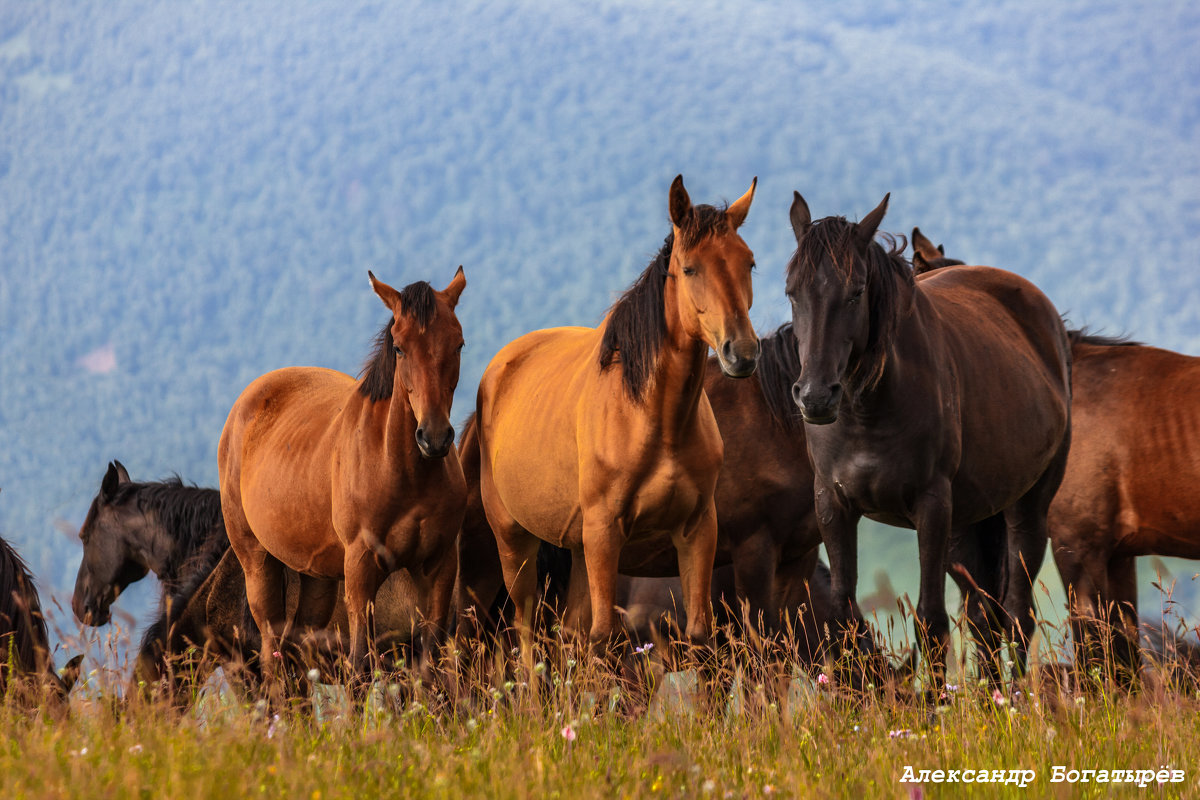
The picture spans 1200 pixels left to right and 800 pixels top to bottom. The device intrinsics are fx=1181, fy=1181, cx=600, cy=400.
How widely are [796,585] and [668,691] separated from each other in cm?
279

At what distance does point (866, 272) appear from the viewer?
5234 millimetres

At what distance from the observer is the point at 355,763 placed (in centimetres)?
362

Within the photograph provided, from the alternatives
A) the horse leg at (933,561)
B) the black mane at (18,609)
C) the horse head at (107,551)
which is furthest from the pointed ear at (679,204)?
the horse head at (107,551)

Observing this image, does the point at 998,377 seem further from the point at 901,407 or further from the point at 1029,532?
the point at 1029,532

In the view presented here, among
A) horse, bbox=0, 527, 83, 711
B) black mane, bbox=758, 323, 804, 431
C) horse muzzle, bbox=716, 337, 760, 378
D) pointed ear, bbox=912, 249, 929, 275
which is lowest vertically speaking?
horse, bbox=0, 527, 83, 711

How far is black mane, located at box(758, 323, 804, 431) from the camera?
6.79 m

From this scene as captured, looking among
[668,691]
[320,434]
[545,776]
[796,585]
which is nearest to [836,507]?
[668,691]

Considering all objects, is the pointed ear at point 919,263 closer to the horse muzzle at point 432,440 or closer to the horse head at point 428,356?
the horse head at point 428,356

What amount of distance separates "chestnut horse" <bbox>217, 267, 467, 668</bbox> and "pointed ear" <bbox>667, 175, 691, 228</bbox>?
1.31 metres

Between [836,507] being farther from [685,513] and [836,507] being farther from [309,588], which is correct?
[309,588]

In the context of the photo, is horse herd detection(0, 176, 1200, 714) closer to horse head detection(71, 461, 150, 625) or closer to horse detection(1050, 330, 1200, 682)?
horse detection(1050, 330, 1200, 682)

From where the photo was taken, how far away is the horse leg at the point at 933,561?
5.42 meters

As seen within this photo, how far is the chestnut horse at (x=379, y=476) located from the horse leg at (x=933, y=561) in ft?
7.37

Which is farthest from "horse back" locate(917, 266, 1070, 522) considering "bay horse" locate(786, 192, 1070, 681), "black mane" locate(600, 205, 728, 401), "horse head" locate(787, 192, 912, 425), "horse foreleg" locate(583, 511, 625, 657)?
"horse foreleg" locate(583, 511, 625, 657)
